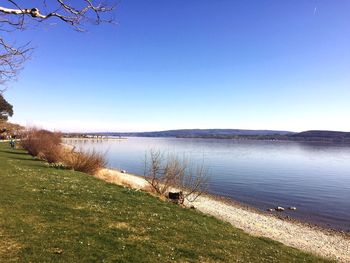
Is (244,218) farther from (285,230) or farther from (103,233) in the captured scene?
(103,233)

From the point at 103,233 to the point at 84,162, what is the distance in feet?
81.9

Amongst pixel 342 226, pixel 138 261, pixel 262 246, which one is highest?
pixel 138 261

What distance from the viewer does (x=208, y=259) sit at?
11.5 m

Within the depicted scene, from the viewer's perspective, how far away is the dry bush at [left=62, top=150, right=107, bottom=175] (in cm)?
3619

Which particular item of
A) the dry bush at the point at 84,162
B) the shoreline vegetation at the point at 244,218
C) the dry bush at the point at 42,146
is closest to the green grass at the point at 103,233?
the shoreline vegetation at the point at 244,218

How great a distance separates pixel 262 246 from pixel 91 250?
8.27 metres

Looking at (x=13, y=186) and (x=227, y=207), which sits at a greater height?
(x=13, y=186)

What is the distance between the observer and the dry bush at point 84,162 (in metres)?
36.2

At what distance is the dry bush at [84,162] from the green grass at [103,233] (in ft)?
51.9

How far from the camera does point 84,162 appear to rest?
3656 centimetres

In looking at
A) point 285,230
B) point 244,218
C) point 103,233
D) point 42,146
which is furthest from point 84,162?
point 103,233

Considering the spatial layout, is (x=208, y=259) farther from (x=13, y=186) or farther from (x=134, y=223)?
(x=13, y=186)

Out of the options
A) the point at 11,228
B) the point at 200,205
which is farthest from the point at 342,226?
the point at 11,228

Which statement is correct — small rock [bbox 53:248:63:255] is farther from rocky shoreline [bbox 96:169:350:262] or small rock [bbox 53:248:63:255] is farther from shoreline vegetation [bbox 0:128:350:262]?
rocky shoreline [bbox 96:169:350:262]
